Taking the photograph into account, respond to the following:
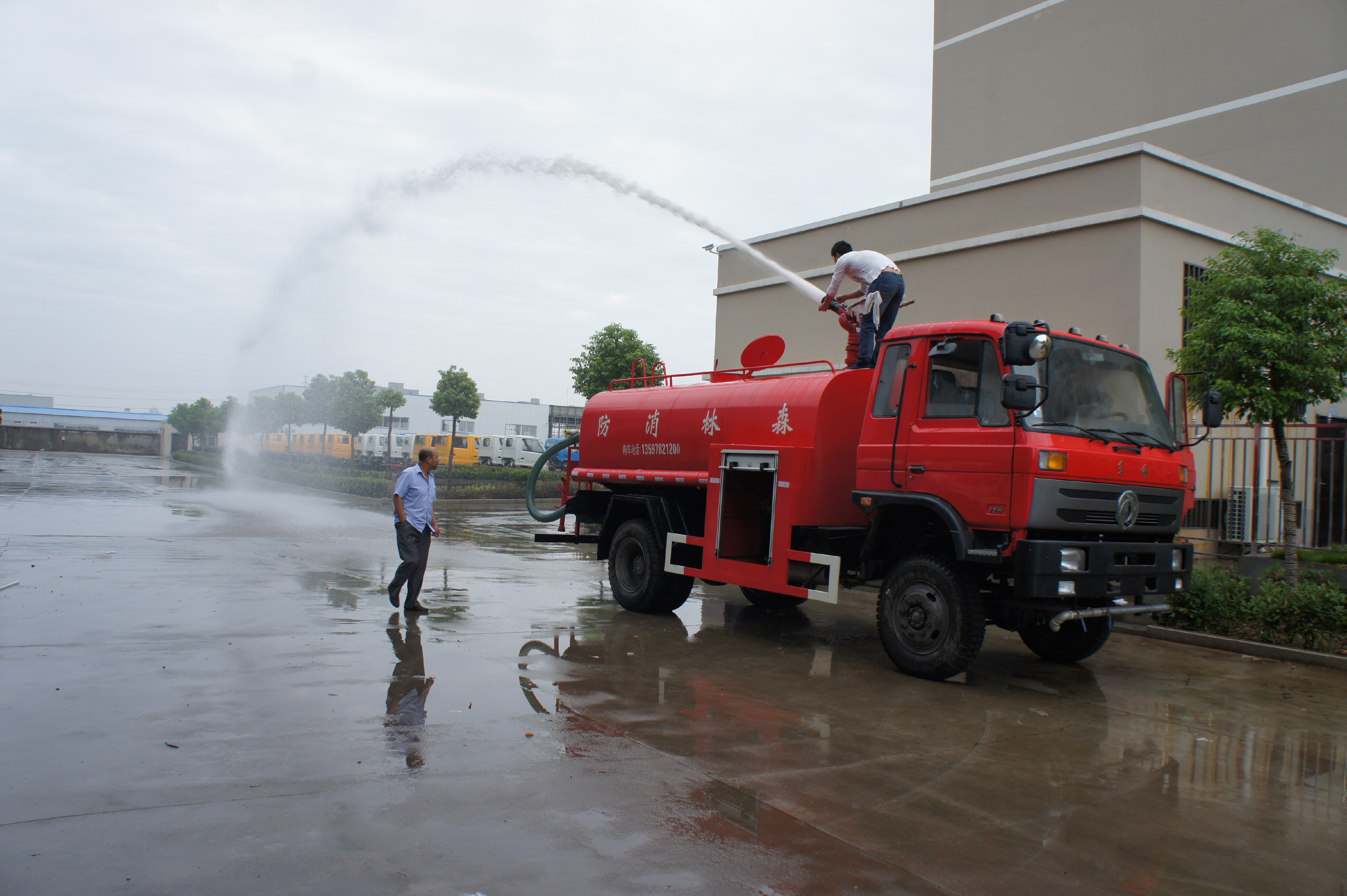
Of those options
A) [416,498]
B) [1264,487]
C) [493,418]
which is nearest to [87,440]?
[493,418]

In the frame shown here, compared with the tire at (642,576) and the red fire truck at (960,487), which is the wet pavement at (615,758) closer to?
the tire at (642,576)

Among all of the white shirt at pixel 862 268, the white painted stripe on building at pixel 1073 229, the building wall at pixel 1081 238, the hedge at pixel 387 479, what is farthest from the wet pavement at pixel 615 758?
the hedge at pixel 387 479

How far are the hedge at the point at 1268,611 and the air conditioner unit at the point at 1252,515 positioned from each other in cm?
223

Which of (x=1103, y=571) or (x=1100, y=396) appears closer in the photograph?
(x=1103, y=571)

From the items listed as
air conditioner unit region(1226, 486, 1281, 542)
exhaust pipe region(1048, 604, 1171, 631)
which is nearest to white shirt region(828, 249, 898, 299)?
exhaust pipe region(1048, 604, 1171, 631)

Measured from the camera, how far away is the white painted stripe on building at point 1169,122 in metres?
18.4

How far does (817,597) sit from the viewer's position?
8188 mm

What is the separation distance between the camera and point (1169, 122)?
2008 centimetres

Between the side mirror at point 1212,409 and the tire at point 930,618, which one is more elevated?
the side mirror at point 1212,409

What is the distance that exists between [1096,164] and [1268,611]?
23.5 feet

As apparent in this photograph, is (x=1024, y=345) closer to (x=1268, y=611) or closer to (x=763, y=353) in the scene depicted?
(x=763, y=353)

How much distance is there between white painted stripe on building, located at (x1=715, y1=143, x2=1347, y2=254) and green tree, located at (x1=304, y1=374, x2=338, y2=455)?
1260 inches

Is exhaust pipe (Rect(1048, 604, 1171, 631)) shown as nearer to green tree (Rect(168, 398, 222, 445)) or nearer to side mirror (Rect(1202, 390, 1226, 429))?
side mirror (Rect(1202, 390, 1226, 429))

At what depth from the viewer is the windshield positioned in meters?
7.04
